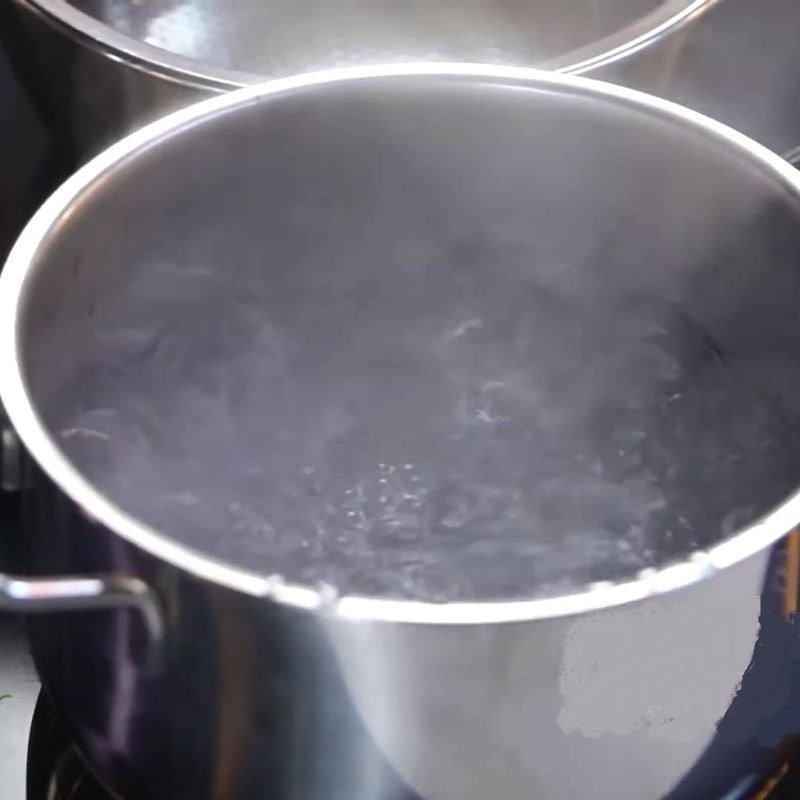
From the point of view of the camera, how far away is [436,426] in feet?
2.34

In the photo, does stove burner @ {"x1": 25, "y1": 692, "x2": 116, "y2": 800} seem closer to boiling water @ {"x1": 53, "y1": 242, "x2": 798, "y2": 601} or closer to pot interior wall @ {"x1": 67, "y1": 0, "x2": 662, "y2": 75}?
boiling water @ {"x1": 53, "y1": 242, "x2": 798, "y2": 601}

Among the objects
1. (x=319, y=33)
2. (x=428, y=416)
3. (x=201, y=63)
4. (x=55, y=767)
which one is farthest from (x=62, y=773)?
(x=319, y=33)

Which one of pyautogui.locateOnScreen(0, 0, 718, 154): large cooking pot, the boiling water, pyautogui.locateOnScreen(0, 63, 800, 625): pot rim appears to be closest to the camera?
pyautogui.locateOnScreen(0, 63, 800, 625): pot rim

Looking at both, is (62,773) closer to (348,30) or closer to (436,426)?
(436,426)

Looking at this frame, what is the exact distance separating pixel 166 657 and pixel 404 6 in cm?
71

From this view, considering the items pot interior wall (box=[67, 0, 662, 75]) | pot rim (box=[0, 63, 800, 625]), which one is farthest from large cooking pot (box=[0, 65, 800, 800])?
pot interior wall (box=[67, 0, 662, 75])

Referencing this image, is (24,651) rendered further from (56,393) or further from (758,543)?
(758,543)

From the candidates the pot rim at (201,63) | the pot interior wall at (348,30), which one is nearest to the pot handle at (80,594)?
the pot rim at (201,63)

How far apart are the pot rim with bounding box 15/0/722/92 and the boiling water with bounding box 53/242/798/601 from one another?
116mm

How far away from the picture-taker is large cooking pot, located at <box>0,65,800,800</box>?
0.36m

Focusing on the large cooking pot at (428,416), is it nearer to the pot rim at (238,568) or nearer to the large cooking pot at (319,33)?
the pot rim at (238,568)

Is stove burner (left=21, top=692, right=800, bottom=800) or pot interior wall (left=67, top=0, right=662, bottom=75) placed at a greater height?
pot interior wall (left=67, top=0, right=662, bottom=75)

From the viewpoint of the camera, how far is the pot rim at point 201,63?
652mm

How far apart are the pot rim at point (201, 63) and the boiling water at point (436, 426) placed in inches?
4.6
